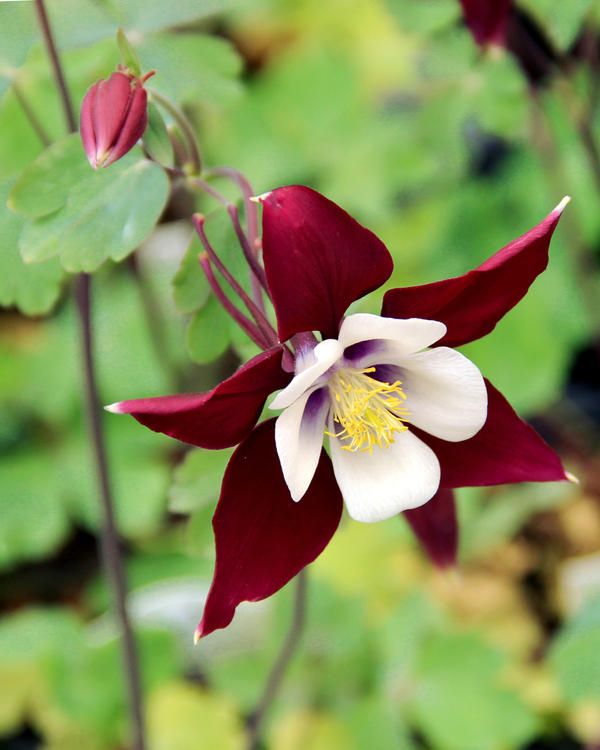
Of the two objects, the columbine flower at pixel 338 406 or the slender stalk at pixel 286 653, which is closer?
the columbine flower at pixel 338 406

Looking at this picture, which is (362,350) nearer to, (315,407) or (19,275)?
(315,407)

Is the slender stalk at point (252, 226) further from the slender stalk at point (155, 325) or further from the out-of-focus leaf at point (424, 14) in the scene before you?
the slender stalk at point (155, 325)

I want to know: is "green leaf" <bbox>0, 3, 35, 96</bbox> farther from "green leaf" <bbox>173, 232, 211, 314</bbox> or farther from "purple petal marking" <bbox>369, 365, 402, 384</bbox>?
"purple petal marking" <bbox>369, 365, 402, 384</bbox>

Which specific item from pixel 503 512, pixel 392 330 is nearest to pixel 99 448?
pixel 392 330

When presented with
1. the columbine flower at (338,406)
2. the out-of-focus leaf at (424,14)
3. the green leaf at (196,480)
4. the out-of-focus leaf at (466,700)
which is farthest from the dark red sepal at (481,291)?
the out-of-focus leaf at (466,700)

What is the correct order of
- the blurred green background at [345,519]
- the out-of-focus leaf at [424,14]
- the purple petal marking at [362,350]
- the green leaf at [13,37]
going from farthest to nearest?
the out-of-focus leaf at [424,14] → the blurred green background at [345,519] → the green leaf at [13,37] → the purple petal marking at [362,350]

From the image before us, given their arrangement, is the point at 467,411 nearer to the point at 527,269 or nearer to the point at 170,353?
the point at 527,269

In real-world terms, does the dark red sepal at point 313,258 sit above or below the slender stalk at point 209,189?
above
